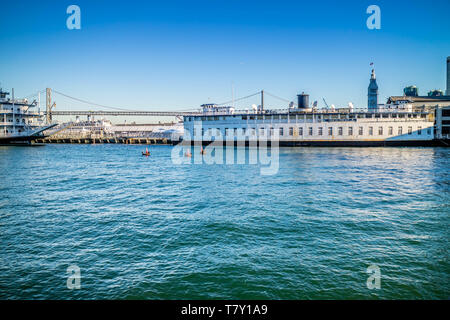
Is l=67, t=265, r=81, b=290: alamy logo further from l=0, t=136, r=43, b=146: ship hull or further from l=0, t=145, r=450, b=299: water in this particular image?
l=0, t=136, r=43, b=146: ship hull

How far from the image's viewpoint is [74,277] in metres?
11.1

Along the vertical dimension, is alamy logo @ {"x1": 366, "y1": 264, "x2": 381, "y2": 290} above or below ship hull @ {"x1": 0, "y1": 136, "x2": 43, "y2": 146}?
below

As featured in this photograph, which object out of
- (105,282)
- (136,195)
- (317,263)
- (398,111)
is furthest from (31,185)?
(398,111)

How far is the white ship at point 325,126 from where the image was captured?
75.4 metres

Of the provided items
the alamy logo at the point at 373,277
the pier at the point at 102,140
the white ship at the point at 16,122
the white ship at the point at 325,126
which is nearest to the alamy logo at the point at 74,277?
the alamy logo at the point at 373,277

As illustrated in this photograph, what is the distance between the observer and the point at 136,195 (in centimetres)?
2484

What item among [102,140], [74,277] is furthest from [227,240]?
[102,140]

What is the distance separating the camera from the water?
10523 mm

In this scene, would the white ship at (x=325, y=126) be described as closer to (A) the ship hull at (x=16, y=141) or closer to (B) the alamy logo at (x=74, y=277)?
(A) the ship hull at (x=16, y=141)

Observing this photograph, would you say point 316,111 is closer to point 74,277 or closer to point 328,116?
point 328,116

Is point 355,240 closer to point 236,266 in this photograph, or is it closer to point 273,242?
point 273,242

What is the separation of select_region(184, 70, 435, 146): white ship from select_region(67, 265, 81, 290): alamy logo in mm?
68944

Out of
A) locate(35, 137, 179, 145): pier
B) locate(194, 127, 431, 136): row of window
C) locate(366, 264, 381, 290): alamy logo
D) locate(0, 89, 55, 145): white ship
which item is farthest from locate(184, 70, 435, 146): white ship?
locate(366, 264, 381, 290): alamy logo
